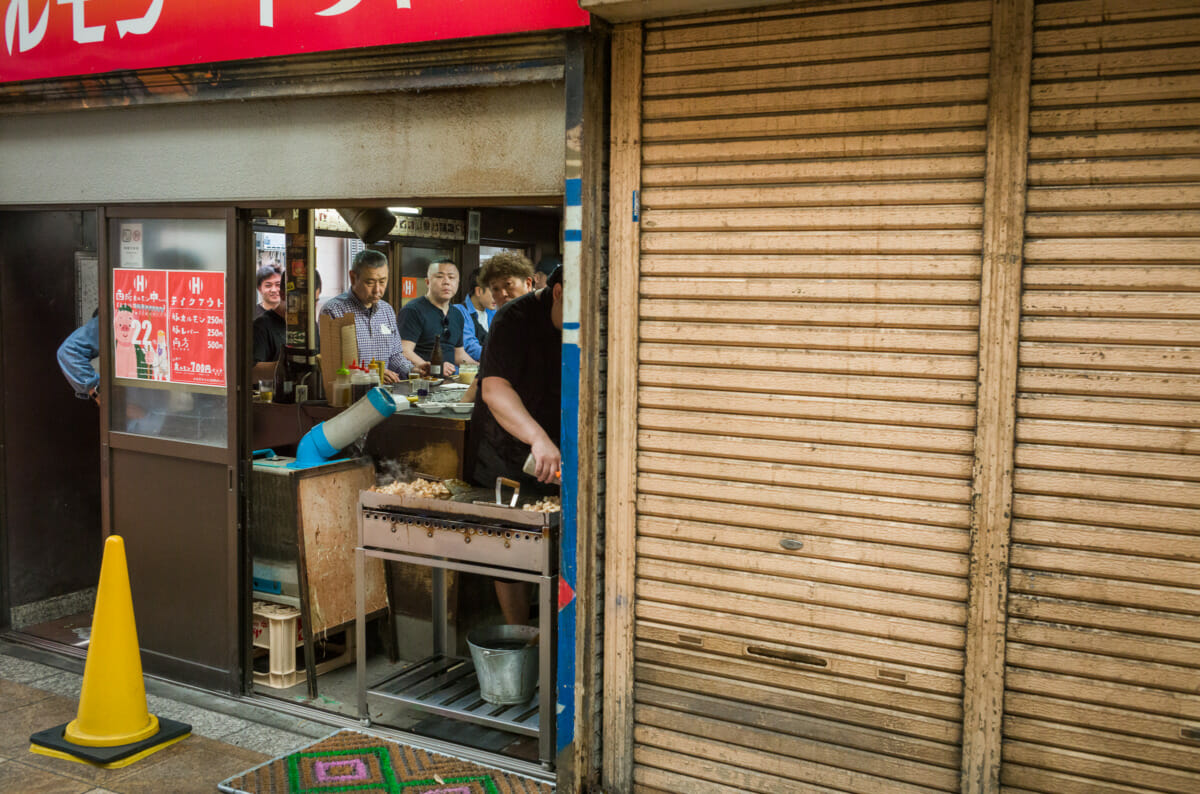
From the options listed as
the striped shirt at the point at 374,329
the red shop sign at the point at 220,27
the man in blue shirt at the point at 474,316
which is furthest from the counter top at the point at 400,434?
the man in blue shirt at the point at 474,316

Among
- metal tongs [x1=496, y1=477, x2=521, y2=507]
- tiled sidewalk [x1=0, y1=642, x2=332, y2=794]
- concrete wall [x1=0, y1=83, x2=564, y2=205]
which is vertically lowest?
tiled sidewalk [x1=0, y1=642, x2=332, y2=794]

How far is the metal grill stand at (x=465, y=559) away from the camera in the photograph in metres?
4.61

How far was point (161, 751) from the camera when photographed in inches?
189

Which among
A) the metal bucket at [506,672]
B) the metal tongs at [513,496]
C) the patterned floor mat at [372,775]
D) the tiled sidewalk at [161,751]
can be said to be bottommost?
the tiled sidewalk at [161,751]

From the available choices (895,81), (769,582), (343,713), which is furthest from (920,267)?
(343,713)

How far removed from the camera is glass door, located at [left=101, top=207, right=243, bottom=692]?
536cm

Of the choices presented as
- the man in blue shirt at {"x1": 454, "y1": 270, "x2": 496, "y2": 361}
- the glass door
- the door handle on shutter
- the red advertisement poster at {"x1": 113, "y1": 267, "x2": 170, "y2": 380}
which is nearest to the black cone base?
the glass door

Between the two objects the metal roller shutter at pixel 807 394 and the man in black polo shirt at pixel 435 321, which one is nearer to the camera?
the metal roller shutter at pixel 807 394

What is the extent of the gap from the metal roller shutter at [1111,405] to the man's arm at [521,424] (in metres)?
2.37

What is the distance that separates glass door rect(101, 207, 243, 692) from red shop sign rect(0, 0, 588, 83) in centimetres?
84

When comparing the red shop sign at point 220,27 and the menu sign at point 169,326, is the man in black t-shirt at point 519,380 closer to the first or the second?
the menu sign at point 169,326

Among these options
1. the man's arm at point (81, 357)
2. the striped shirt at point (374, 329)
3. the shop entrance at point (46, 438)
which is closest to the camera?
the man's arm at point (81, 357)

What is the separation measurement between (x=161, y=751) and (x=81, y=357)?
2.60 metres

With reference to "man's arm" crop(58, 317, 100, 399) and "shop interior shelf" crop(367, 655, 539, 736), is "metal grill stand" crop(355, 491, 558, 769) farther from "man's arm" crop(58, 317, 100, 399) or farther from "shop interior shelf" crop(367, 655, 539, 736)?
"man's arm" crop(58, 317, 100, 399)
